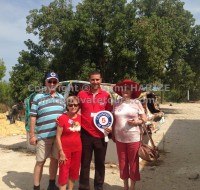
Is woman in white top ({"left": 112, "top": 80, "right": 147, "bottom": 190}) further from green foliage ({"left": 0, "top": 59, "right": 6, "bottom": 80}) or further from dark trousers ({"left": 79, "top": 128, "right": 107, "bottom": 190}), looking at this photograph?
green foliage ({"left": 0, "top": 59, "right": 6, "bottom": 80})

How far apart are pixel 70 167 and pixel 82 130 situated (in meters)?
0.53

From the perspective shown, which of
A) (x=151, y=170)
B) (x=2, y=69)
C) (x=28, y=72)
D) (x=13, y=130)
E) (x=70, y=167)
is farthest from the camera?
(x=2, y=69)

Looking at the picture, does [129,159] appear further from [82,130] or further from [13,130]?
[13,130]

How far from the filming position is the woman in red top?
3816mm

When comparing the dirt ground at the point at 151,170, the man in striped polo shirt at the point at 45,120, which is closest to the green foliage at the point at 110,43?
the dirt ground at the point at 151,170

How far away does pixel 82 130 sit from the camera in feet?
13.0

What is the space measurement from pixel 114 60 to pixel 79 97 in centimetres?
1148

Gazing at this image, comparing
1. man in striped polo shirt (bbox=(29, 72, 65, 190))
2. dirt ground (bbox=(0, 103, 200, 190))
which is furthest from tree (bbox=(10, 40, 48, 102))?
man in striped polo shirt (bbox=(29, 72, 65, 190))

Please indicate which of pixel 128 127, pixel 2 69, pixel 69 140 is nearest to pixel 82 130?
pixel 69 140

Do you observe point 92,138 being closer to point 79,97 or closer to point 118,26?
point 79,97

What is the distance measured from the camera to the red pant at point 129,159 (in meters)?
4.04

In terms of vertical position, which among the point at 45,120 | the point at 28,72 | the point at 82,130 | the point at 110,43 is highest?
the point at 110,43

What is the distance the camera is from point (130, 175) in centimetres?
410

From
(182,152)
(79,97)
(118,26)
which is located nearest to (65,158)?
(79,97)
